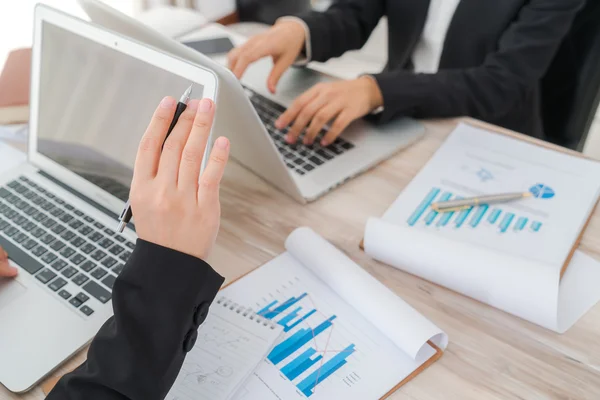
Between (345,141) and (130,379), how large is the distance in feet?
1.84

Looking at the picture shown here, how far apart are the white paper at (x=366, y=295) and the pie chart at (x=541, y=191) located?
305mm

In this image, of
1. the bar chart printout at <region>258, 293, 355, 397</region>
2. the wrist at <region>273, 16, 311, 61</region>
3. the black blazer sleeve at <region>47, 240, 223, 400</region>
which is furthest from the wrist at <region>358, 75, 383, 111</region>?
the black blazer sleeve at <region>47, 240, 223, 400</region>

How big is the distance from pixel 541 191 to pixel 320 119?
35 centimetres

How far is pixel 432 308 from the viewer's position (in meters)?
0.65

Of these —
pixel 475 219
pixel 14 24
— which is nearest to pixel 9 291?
pixel 475 219

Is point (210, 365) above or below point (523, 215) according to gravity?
below

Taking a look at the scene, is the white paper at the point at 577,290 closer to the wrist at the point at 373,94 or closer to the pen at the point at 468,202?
the pen at the point at 468,202

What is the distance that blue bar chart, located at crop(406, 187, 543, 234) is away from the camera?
750mm

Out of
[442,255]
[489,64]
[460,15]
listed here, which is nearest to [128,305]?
[442,255]

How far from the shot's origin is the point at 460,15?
1229 mm

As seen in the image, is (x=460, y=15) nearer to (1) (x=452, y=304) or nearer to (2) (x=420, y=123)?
(2) (x=420, y=123)

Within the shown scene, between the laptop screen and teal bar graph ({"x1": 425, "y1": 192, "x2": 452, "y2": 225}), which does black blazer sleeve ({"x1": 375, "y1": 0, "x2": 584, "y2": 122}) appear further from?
the laptop screen

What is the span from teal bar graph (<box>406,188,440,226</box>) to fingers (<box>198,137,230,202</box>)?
13.0 inches

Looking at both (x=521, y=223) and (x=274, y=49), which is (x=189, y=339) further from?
(x=274, y=49)
